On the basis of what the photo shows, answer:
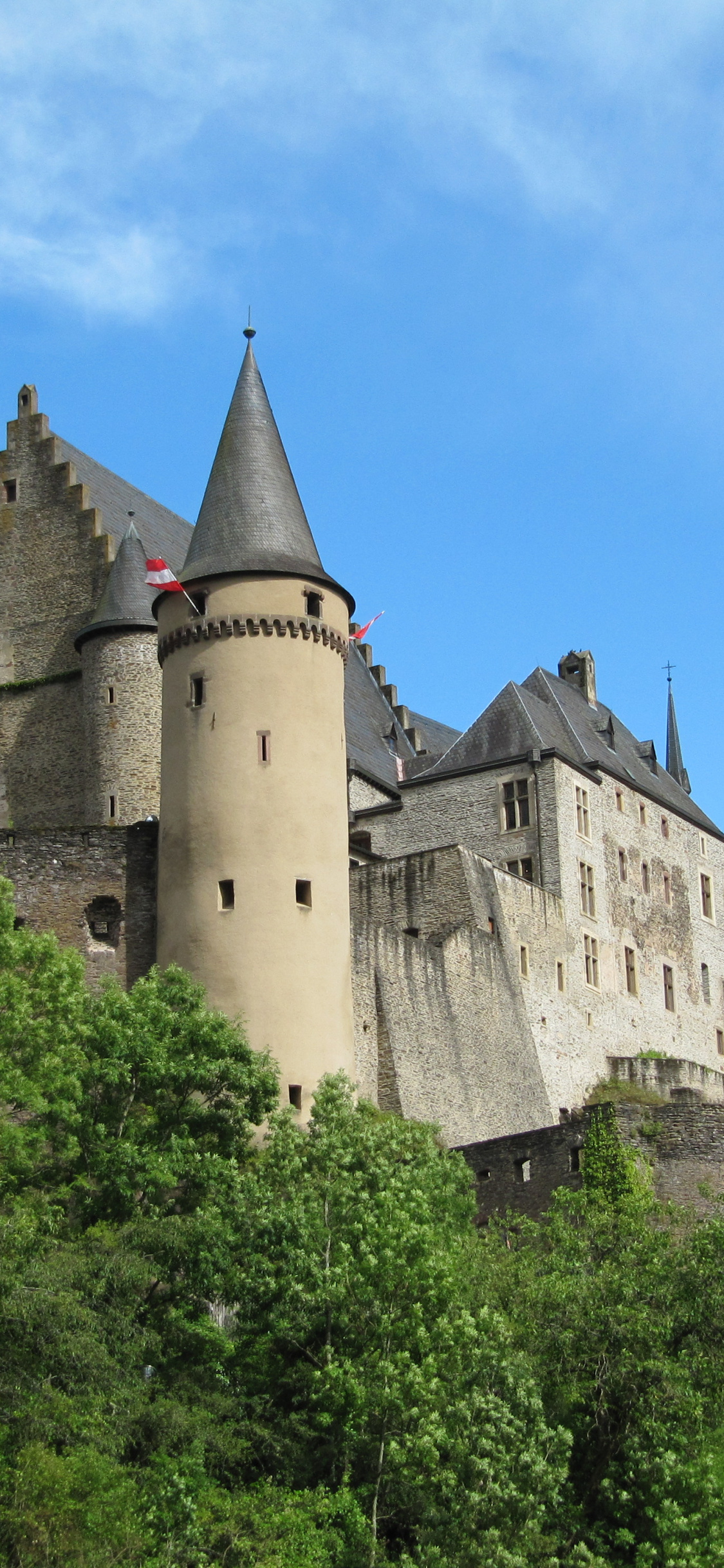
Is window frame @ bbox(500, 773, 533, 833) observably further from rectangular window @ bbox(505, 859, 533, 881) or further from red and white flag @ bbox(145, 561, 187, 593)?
red and white flag @ bbox(145, 561, 187, 593)

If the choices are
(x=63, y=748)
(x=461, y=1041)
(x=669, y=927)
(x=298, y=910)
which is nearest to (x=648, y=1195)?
(x=298, y=910)

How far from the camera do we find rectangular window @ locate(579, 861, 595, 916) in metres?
53.2

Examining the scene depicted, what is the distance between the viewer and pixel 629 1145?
37156mm

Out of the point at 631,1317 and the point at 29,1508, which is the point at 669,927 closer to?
the point at 631,1317

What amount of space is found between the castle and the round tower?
55 mm

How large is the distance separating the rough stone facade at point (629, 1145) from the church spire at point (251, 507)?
1050 cm

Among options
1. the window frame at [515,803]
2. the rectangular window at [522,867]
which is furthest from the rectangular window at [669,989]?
the window frame at [515,803]

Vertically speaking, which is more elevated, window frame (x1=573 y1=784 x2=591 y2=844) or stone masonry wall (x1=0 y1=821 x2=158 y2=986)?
window frame (x1=573 y1=784 x2=591 y2=844)

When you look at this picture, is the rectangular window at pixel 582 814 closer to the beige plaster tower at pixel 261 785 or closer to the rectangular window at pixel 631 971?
the rectangular window at pixel 631 971

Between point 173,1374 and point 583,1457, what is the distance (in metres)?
4.86

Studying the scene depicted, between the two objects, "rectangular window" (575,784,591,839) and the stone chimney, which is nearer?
"rectangular window" (575,784,591,839)

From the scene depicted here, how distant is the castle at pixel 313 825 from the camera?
36.8 m

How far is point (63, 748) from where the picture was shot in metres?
47.4

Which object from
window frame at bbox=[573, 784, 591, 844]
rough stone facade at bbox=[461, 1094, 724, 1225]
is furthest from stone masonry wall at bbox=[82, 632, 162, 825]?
window frame at bbox=[573, 784, 591, 844]
